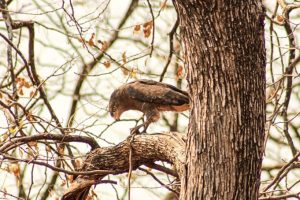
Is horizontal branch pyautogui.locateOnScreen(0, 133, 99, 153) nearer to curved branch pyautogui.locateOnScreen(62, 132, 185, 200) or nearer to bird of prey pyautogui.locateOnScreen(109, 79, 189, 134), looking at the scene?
curved branch pyautogui.locateOnScreen(62, 132, 185, 200)

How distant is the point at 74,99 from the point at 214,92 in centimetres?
699

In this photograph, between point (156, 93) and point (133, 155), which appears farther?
point (156, 93)

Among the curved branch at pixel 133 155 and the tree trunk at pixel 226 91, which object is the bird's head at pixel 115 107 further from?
the tree trunk at pixel 226 91

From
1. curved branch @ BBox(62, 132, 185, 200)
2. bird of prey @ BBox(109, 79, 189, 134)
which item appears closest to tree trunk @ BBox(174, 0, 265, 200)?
curved branch @ BBox(62, 132, 185, 200)

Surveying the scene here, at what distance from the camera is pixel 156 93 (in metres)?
6.34

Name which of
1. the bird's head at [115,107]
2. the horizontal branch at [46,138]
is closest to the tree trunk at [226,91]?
the horizontal branch at [46,138]

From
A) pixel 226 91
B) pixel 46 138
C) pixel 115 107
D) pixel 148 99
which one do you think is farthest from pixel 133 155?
pixel 115 107

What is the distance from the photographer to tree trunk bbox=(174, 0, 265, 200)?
3.92 meters

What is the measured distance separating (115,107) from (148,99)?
69 centimetres

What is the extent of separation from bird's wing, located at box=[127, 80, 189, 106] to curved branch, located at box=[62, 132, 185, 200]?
0.96 meters

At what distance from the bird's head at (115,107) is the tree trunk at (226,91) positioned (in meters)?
2.99

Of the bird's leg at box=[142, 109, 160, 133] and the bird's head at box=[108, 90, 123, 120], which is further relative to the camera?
the bird's head at box=[108, 90, 123, 120]

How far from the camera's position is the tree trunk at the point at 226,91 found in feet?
12.8

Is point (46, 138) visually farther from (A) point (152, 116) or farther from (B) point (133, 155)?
(A) point (152, 116)
